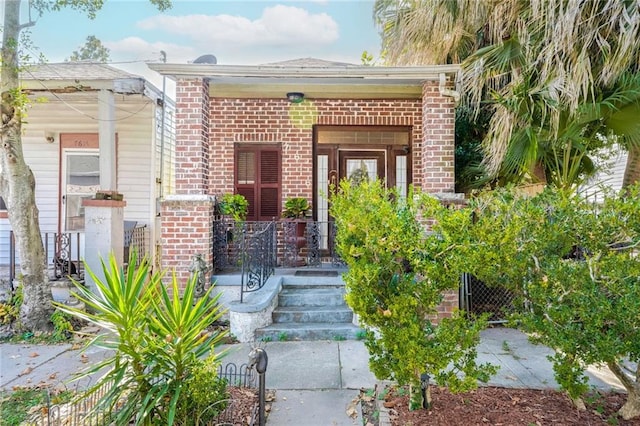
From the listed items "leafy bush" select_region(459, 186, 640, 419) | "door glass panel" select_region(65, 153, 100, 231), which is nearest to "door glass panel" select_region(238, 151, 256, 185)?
"door glass panel" select_region(65, 153, 100, 231)

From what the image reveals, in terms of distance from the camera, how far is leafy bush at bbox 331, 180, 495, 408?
260cm

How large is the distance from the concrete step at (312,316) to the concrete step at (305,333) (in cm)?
15

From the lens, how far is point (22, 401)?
3182mm

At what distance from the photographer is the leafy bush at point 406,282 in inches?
103

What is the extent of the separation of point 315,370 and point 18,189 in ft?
14.3

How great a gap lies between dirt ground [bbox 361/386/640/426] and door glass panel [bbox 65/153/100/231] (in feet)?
23.5

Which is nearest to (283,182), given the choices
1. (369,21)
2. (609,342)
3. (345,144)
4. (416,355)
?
(345,144)

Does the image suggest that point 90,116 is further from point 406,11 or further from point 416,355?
point 416,355

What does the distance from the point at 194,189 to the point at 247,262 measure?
4.08 ft

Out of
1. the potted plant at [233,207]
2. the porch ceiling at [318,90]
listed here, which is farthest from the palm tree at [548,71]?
the potted plant at [233,207]

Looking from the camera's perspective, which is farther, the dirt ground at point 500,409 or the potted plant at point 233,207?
the potted plant at point 233,207

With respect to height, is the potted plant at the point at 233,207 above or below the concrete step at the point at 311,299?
above

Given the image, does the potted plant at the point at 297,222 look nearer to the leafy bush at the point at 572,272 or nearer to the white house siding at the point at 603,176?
the leafy bush at the point at 572,272

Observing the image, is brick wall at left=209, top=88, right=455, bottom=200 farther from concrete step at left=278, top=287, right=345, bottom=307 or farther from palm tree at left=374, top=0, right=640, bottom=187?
concrete step at left=278, top=287, right=345, bottom=307
